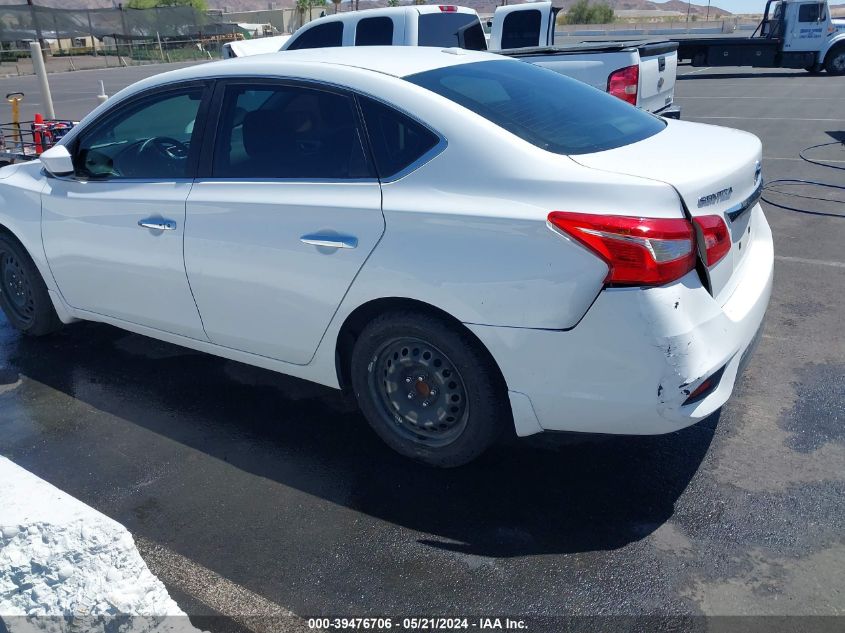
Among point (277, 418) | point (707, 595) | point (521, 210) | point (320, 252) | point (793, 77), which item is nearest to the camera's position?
point (707, 595)

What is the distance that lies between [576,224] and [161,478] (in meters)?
2.19

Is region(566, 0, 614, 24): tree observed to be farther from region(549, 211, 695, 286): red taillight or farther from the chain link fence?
region(549, 211, 695, 286): red taillight

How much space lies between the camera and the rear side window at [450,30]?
37.4 ft

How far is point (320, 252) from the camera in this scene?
3.40 meters

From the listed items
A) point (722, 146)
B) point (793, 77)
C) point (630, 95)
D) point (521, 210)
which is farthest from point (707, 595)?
point (793, 77)

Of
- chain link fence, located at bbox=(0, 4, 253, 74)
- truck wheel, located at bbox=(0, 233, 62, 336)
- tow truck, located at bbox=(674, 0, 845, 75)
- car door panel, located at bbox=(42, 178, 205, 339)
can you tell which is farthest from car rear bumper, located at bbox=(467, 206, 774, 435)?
chain link fence, located at bbox=(0, 4, 253, 74)

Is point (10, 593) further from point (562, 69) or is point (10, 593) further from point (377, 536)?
point (562, 69)

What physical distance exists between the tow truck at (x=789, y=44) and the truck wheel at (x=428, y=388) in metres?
22.9

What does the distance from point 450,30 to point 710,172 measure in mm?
9486

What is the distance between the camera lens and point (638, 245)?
2.76 meters

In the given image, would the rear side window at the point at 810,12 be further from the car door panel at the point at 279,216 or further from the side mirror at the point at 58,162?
the side mirror at the point at 58,162

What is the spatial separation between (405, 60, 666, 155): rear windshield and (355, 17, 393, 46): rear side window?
763 cm

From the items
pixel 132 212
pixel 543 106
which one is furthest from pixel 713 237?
pixel 132 212

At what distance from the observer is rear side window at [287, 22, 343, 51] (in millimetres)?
11539
